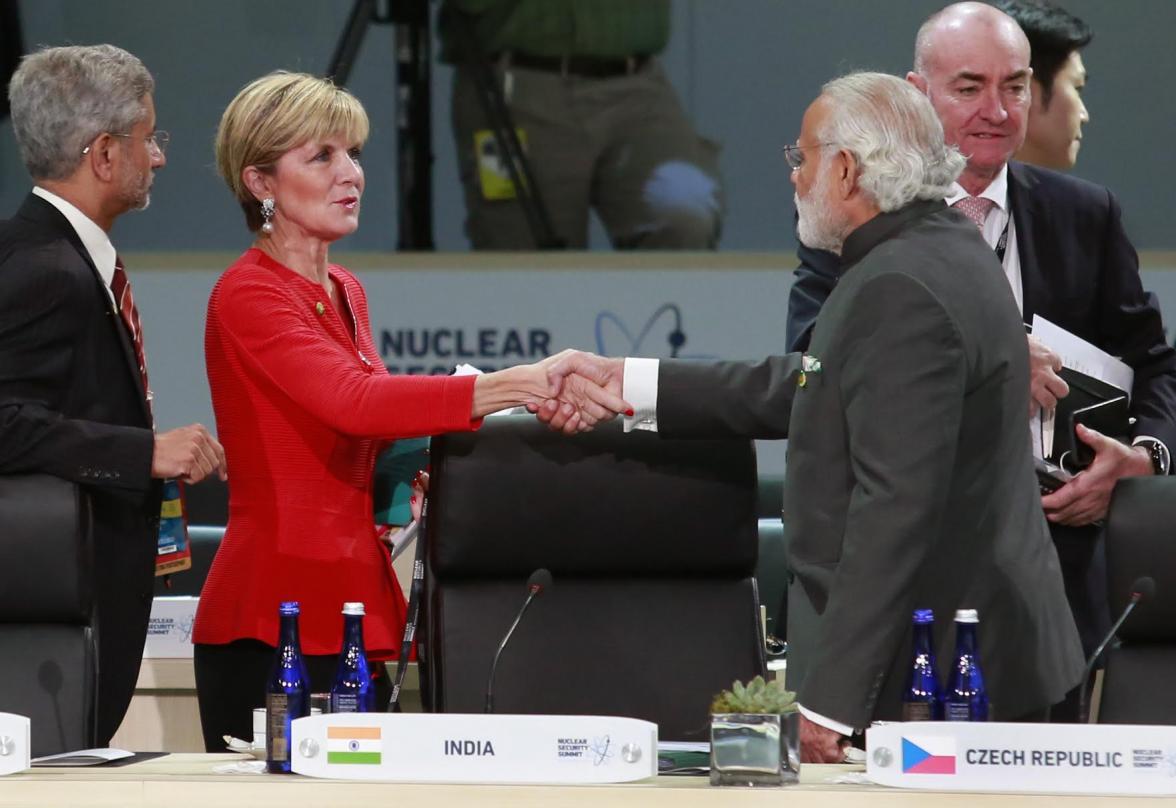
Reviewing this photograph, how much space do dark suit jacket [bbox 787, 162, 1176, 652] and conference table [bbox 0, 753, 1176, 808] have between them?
3.58 ft

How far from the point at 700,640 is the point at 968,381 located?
631 mm

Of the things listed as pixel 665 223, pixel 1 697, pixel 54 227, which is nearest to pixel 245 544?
pixel 1 697

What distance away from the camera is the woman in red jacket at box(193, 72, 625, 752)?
2582 millimetres

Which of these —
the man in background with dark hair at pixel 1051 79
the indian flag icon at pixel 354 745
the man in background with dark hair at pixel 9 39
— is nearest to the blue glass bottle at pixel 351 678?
the indian flag icon at pixel 354 745

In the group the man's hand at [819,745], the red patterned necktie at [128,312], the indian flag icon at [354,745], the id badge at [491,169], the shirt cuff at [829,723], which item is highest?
the id badge at [491,169]

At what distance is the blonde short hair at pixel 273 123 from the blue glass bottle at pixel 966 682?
4.01 feet

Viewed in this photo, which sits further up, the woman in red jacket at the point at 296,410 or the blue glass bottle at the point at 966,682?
the woman in red jacket at the point at 296,410

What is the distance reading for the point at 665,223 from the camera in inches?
222

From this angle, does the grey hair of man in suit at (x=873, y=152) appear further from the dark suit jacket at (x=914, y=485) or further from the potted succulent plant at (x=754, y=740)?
the potted succulent plant at (x=754, y=740)

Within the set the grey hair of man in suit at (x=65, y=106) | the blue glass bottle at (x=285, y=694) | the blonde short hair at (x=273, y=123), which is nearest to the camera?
the blue glass bottle at (x=285, y=694)

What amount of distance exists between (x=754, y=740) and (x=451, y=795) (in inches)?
13.3

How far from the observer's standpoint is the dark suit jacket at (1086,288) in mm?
2918

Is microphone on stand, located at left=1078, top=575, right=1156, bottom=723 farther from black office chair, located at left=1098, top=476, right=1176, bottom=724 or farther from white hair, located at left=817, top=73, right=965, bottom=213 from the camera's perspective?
white hair, located at left=817, top=73, right=965, bottom=213

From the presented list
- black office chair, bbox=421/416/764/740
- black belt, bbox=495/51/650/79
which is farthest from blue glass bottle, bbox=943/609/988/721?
black belt, bbox=495/51/650/79
